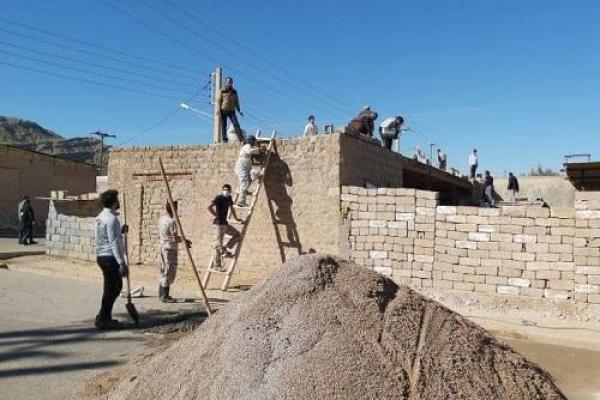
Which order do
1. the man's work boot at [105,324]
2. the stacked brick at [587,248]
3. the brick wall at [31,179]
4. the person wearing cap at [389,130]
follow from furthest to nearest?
the brick wall at [31,179] < the person wearing cap at [389,130] < the stacked brick at [587,248] < the man's work boot at [105,324]

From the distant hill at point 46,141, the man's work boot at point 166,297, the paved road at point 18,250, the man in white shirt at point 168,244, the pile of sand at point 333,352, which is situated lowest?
the man's work boot at point 166,297

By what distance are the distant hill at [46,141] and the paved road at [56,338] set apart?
35.3 metres

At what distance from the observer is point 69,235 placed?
570 inches

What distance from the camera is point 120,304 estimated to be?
8.54 metres

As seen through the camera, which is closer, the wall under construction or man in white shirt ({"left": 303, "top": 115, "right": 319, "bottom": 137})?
the wall under construction

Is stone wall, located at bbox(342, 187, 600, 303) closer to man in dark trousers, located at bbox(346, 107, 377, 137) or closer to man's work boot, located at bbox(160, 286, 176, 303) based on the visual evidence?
man in dark trousers, located at bbox(346, 107, 377, 137)

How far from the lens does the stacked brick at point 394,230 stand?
954cm

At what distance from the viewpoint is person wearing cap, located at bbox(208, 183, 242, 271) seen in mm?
10453

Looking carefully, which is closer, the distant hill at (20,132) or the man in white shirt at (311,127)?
the man in white shirt at (311,127)

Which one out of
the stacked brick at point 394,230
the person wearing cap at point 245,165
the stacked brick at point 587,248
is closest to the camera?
the stacked brick at point 587,248

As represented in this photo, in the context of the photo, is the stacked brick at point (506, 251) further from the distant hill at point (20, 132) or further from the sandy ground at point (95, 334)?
the distant hill at point (20, 132)

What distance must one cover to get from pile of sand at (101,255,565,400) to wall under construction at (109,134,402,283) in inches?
226

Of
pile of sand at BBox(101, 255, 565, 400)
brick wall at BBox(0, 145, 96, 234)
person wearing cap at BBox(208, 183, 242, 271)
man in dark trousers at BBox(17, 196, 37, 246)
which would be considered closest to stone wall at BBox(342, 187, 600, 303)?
person wearing cap at BBox(208, 183, 242, 271)

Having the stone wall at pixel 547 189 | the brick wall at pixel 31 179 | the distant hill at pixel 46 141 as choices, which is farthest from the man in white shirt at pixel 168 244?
the distant hill at pixel 46 141
